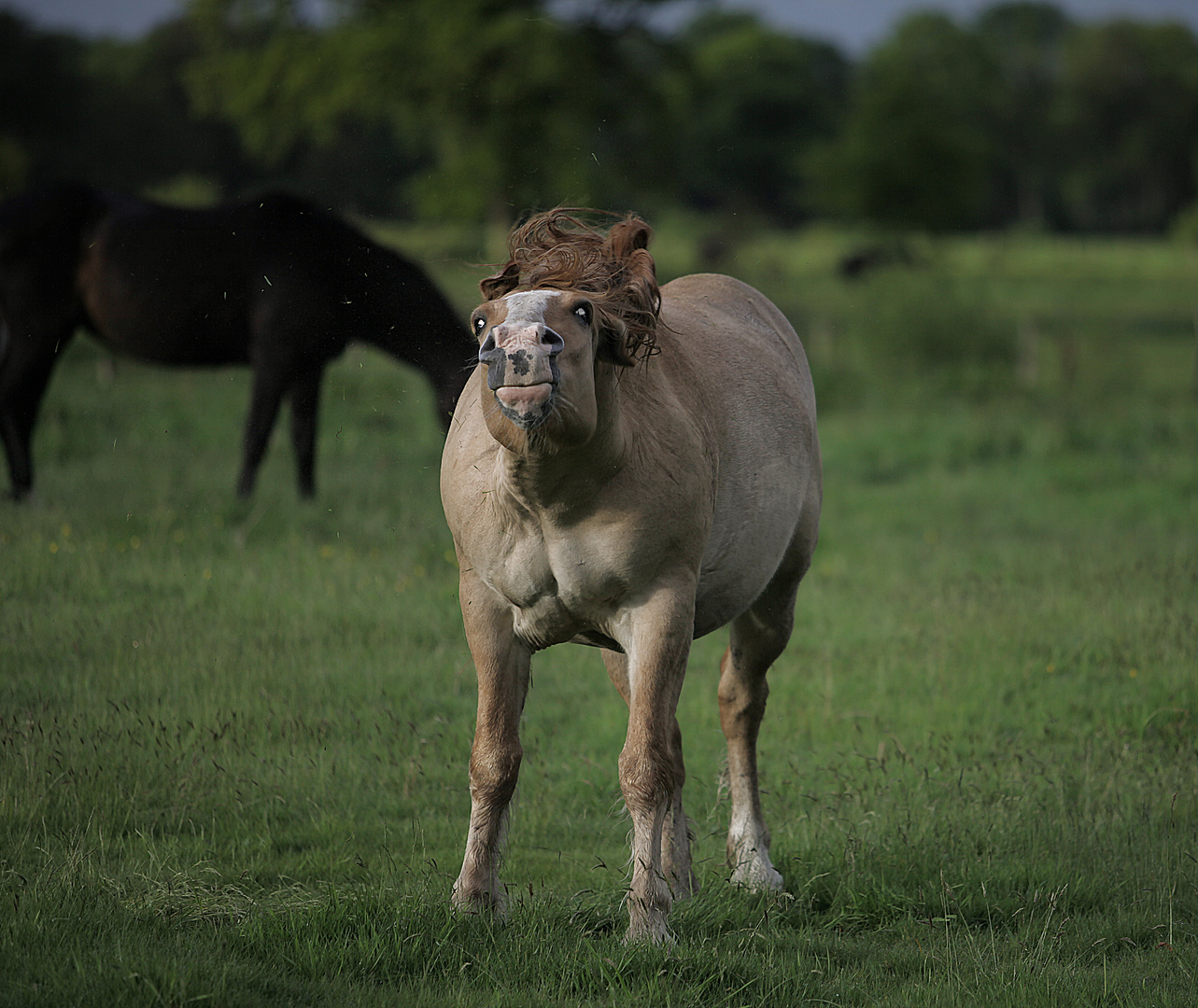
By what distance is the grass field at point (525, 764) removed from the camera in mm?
3383

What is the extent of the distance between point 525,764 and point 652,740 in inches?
91.1

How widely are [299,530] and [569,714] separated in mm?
3158

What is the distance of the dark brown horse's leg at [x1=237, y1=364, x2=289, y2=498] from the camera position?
30.4 feet

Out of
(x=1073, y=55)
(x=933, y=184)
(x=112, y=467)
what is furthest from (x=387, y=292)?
(x=1073, y=55)

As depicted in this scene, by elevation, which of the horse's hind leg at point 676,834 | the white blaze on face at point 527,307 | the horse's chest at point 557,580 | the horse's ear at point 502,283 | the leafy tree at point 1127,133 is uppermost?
the leafy tree at point 1127,133

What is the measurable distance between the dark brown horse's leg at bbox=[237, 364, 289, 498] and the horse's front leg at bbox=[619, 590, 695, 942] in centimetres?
651

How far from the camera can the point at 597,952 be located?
3.36 meters

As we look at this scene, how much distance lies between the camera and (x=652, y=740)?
3.33 meters

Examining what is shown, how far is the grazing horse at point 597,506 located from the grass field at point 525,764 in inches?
18.8

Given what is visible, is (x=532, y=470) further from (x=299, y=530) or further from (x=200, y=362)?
(x=200, y=362)

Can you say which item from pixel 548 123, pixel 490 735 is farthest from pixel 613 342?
pixel 548 123

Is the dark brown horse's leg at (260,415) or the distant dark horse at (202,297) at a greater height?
the distant dark horse at (202,297)

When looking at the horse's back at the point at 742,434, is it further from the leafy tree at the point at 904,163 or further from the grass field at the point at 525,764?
the leafy tree at the point at 904,163

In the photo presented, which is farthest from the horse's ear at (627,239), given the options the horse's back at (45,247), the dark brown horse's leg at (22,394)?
the horse's back at (45,247)
